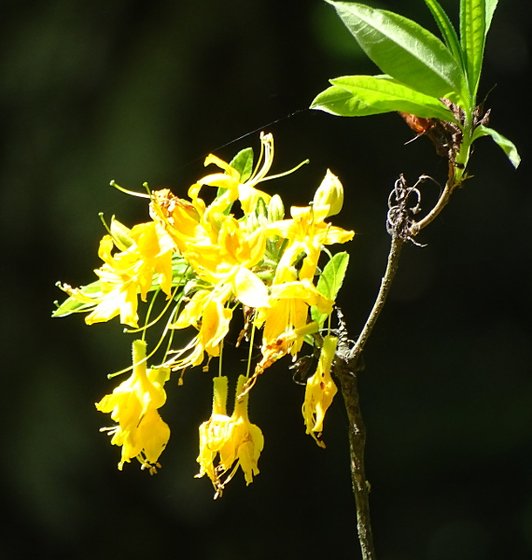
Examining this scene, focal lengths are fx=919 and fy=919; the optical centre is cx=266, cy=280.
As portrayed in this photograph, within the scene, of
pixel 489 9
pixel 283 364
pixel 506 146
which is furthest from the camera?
pixel 283 364

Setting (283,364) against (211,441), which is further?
(283,364)

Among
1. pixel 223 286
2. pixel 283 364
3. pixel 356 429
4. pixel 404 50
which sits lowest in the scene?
pixel 283 364

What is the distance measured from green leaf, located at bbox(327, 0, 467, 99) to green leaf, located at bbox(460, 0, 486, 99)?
0.03m

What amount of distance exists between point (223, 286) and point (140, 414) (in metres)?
0.12

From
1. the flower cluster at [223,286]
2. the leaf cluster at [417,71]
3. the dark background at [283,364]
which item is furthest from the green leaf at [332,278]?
the dark background at [283,364]

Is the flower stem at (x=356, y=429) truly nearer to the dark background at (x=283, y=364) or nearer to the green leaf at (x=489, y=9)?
the green leaf at (x=489, y=9)

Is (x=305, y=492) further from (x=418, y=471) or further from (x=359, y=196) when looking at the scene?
(x=359, y=196)

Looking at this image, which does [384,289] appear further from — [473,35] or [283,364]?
[283,364]

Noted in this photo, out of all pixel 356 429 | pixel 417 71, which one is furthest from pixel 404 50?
pixel 356 429

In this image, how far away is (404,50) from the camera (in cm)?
55

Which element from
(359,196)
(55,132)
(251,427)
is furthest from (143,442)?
(55,132)

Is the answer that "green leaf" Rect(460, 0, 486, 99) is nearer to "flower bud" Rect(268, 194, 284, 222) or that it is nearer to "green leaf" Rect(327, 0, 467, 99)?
"green leaf" Rect(327, 0, 467, 99)

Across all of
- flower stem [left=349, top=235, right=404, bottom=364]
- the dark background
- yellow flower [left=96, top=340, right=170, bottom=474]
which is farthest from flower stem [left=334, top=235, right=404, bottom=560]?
the dark background

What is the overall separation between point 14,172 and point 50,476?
52 centimetres
